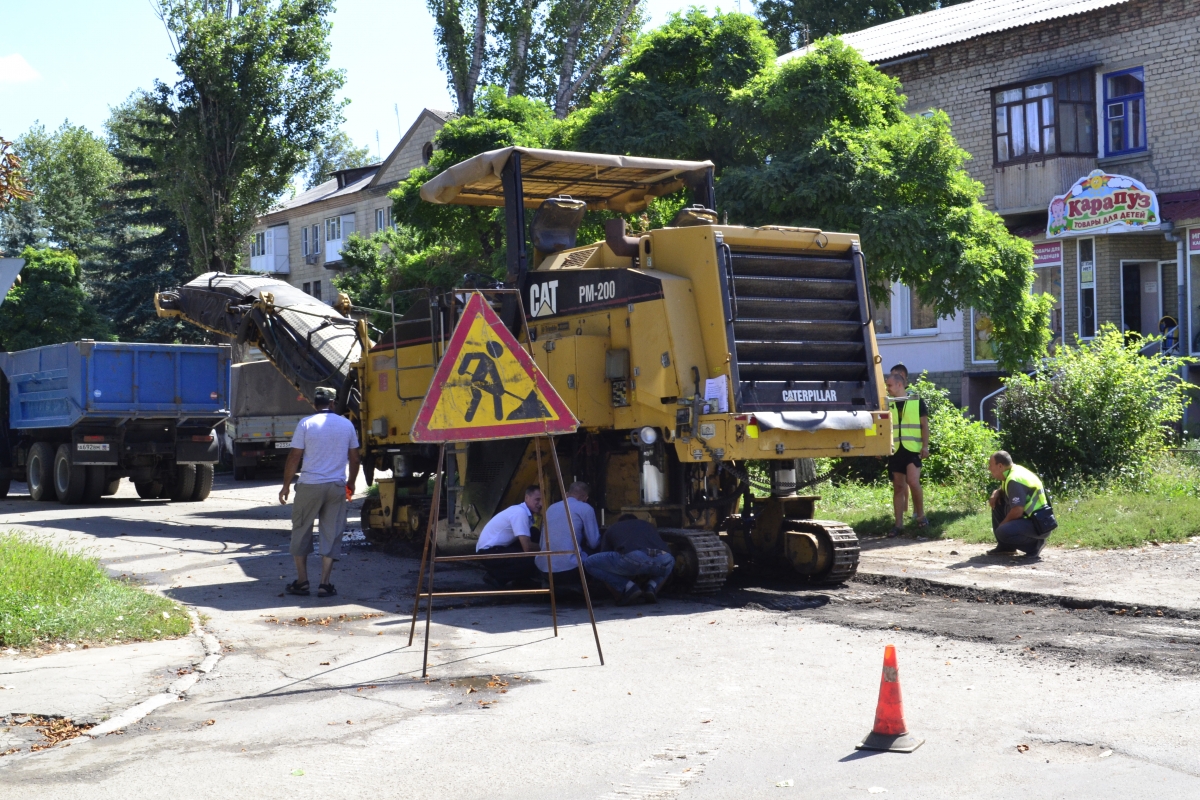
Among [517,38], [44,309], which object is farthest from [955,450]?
[44,309]

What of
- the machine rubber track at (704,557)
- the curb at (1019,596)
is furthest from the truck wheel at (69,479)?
the curb at (1019,596)

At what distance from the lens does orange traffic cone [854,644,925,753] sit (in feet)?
19.5

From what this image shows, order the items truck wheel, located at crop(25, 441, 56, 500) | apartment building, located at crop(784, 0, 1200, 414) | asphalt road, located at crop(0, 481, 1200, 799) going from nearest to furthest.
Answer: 1. asphalt road, located at crop(0, 481, 1200, 799)
2. truck wheel, located at crop(25, 441, 56, 500)
3. apartment building, located at crop(784, 0, 1200, 414)

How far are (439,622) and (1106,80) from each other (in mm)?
23838

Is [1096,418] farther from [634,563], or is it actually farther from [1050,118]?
[1050,118]

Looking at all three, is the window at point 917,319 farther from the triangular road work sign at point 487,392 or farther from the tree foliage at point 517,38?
the triangular road work sign at point 487,392

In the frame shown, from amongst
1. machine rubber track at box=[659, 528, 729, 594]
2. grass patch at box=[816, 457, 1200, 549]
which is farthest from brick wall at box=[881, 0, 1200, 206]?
machine rubber track at box=[659, 528, 729, 594]

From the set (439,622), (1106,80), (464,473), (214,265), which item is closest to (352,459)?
(464,473)

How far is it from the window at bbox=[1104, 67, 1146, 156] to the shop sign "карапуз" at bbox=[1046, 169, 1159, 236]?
1.39 m

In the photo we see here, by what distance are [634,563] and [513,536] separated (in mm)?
1193

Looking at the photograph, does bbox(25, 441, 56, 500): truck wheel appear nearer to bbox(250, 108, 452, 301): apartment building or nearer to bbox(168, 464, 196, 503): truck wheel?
bbox(168, 464, 196, 503): truck wheel

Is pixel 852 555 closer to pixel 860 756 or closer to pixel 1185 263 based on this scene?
pixel 860 756

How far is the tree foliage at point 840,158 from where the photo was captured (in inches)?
640

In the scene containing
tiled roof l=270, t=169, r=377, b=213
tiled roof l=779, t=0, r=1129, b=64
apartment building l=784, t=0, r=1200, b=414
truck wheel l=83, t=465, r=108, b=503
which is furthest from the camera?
tiled roof l=270, t=169, r=377, b=213
